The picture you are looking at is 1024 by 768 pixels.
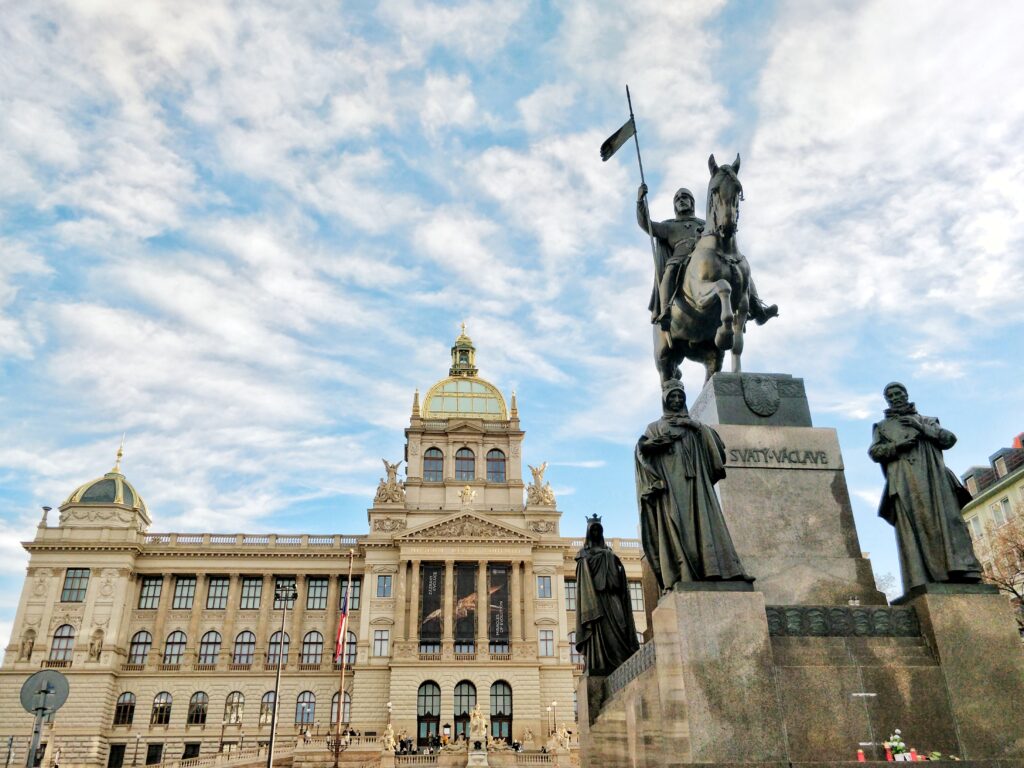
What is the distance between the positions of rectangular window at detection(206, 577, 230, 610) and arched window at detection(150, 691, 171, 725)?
711cm

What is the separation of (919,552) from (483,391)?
226ft

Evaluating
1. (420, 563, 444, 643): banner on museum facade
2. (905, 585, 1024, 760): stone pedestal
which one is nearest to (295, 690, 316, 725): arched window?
(420, 563, 444, 643): banner on museum facade

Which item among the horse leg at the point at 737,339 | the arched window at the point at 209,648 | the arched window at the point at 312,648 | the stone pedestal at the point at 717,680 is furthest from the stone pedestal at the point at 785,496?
the arched window at the point at 209,648

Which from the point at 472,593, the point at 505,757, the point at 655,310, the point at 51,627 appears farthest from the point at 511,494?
the point at 655,310

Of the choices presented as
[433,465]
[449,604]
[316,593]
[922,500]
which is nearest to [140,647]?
[316,593]

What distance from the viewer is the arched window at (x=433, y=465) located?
230ft

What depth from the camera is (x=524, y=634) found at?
61688 millimetres

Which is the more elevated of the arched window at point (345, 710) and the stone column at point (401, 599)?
the stone column at point (401, 599)

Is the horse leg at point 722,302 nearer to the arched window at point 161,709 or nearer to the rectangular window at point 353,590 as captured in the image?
the rectangular window at point 353,590

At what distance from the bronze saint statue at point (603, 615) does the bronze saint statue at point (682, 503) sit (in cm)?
237

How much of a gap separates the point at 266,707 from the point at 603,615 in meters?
58.9

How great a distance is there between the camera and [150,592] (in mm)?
65375

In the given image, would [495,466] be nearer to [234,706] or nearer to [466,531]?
[466,531]

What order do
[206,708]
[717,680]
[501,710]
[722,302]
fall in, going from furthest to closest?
[206,708]
[501,710]
[722,302]
[717,680]
